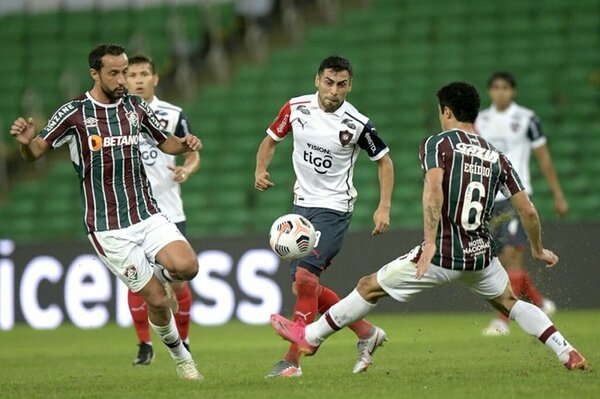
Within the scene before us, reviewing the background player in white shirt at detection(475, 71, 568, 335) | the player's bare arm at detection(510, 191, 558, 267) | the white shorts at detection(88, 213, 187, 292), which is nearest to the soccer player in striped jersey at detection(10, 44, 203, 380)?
the white shorts at detection(88, 213, 187, 292)

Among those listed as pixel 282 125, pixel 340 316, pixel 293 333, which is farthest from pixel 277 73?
pixel 340 316

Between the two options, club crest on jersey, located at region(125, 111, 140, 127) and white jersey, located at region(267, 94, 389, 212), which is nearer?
club crest on jersey, located at region(125, 111, 140, 127)

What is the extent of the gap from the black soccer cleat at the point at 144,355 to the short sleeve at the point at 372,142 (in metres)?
2.58

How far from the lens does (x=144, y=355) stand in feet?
31.5

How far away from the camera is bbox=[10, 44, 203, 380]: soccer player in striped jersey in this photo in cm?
783

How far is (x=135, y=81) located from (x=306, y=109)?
202 cm

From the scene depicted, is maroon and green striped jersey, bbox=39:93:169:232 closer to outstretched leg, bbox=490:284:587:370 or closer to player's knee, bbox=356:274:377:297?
player's knee, bbox=356:274:377:297

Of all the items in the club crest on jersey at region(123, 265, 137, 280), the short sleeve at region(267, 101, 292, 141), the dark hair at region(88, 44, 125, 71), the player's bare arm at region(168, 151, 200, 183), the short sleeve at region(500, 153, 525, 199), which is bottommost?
the club crest on jersey at region(123, 265, 137, 280)

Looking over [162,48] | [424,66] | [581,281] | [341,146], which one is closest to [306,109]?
[341,146]

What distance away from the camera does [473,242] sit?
24.1 feet

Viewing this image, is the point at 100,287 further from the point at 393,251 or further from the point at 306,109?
the point at 306,109

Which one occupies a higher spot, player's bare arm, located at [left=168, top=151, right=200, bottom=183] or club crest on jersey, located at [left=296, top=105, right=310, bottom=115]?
club crest on jersey, located at [left=296, top=105, right=310, bottom=115]

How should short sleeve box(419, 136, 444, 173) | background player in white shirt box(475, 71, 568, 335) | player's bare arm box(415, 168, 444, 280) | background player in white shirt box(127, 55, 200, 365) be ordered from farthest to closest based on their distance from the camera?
background player in white shirt box(475, 71, 568, 335)
background player in white shirt box(127, 55, 200, 365)
short sleeve box(419, 136, 444, 173)
player's bare arm box(415, 168, 444, 280)

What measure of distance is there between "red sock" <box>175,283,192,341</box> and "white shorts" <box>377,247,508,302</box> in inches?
106
